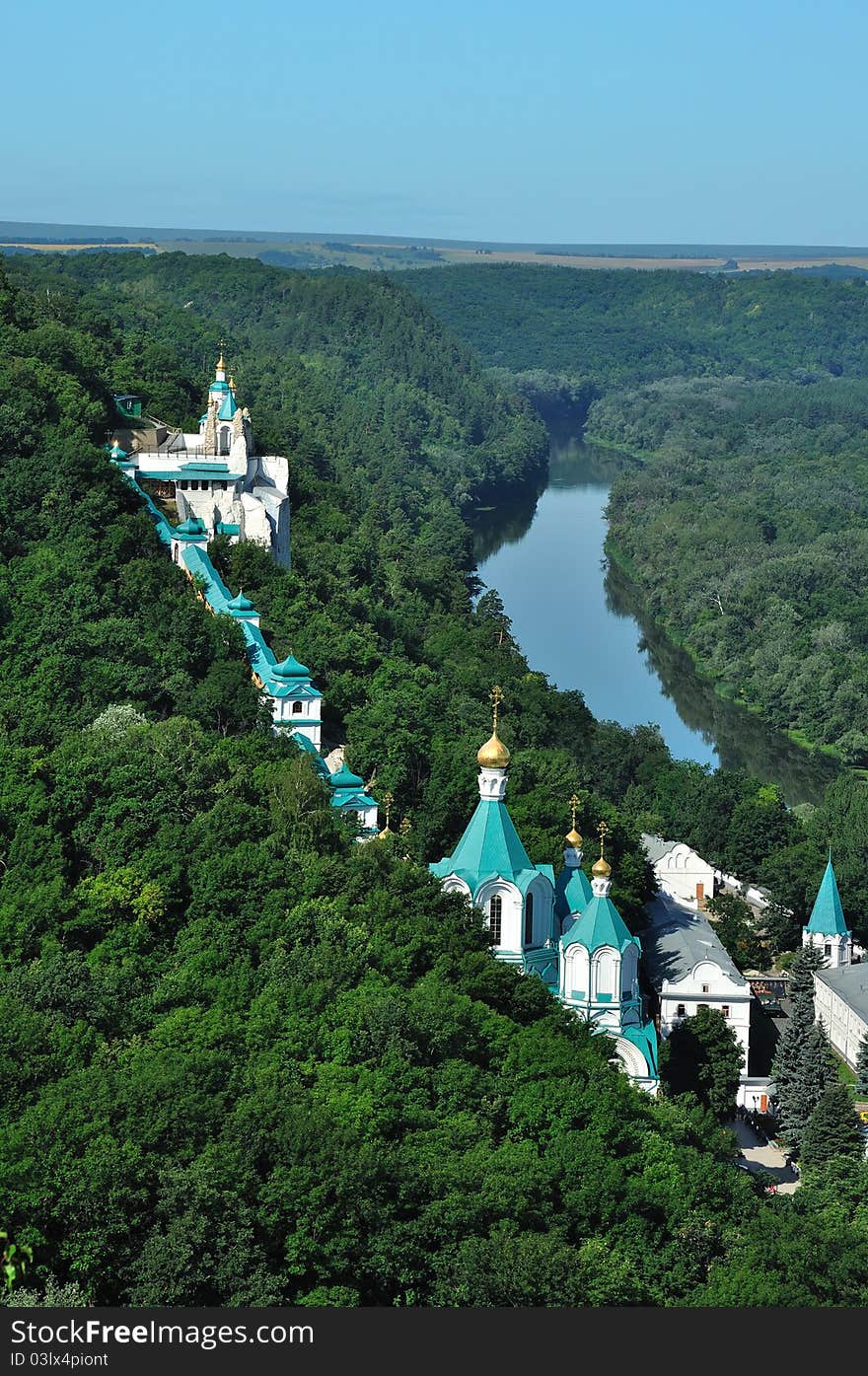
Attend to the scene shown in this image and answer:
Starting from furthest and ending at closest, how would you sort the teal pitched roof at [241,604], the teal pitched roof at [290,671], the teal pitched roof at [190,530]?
the teal pitched roof at [190,530], the teal pitched roof at [241,604], the teal pitched roof at [290,671]

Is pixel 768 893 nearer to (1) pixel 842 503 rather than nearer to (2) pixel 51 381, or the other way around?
(2) pixel 51 381

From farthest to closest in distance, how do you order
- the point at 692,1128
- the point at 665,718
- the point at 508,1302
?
the point at 665,718
the point at 692,1128
the point at 508,1302

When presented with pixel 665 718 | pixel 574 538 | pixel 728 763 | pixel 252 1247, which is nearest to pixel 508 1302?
pixel 252 1247

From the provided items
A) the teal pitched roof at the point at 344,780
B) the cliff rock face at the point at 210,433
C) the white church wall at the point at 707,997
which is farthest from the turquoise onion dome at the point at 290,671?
the cliff rock face at the point at 210,433

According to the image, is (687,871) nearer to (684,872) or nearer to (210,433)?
(684,872)

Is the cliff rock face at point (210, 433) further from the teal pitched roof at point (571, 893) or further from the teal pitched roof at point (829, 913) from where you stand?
the teal pitched roof at point (571, 893)

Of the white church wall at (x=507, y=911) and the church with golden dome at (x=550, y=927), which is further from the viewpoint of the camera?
the white church wall at (x=507, y=911)

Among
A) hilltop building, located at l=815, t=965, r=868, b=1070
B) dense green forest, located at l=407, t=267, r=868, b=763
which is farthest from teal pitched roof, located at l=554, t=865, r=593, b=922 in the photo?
dense green forest, located at l=407, t=267, r=868, b=763
